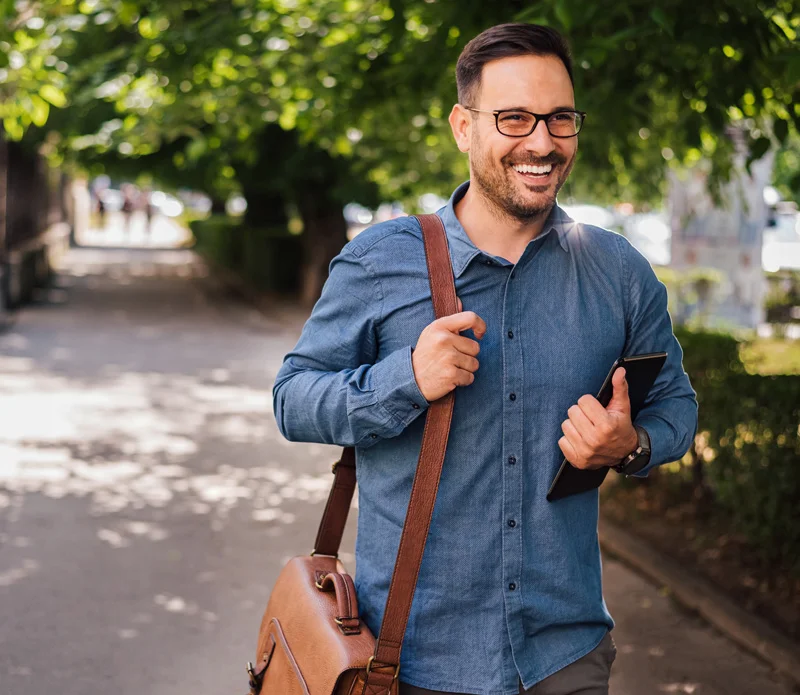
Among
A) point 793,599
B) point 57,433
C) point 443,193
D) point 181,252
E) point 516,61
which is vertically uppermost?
point 516,61

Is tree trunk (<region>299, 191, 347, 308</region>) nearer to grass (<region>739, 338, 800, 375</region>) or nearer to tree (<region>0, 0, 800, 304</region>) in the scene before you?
tree (<region>0, 0, 800, 304</region>)

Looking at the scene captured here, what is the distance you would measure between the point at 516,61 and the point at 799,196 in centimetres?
342

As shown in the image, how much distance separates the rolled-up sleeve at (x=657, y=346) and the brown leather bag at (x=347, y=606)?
0.43 m

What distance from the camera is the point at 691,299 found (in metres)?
14.2

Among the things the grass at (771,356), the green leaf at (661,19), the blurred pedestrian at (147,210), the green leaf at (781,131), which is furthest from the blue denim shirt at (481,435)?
the blurred pedestrian at (147,210)

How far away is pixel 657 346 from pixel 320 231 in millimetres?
17460

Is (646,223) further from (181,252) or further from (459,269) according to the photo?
(459,269)

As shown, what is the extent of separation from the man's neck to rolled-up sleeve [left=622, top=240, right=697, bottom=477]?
23cm

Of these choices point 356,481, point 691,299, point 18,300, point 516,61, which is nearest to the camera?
point 516,61

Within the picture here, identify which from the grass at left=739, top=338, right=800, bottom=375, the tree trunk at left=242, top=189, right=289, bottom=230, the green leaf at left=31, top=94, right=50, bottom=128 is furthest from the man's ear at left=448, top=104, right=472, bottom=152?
the tree trunk at left=242, top=189, right=289, bottom=230

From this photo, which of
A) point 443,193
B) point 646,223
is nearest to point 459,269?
point 443,193

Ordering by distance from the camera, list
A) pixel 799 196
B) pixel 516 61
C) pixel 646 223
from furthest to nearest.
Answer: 1. pixel 646 223
2. pixel 799 196
3. pixel 516 61

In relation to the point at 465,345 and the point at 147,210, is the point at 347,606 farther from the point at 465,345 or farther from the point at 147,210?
the point at 147,210

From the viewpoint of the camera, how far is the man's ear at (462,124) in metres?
2.36
